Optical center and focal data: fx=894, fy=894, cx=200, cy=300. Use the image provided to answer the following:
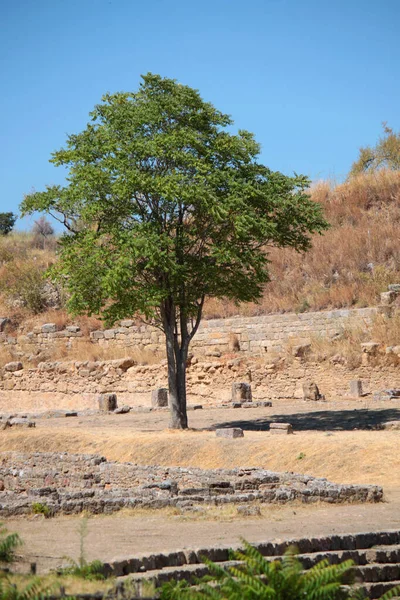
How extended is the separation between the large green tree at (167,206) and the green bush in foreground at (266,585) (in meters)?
13.8

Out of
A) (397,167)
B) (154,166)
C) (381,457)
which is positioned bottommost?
(381,457)

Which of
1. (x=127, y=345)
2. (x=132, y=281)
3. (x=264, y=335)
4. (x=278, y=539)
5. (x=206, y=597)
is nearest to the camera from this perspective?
(x=206, y=597)

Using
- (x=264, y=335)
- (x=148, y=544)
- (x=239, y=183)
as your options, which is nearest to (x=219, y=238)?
(x=239, y=183)

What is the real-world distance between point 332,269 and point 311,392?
7.88 meters

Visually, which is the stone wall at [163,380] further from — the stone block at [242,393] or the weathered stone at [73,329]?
the weathered stone at [73,329]

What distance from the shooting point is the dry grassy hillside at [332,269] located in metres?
33.4

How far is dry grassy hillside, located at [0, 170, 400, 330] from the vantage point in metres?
33.4

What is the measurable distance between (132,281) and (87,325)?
16500 millimetres

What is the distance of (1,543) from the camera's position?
27.0 feet

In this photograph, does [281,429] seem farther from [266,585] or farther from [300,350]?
[266,585]

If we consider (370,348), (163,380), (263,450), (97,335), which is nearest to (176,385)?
(263,450)

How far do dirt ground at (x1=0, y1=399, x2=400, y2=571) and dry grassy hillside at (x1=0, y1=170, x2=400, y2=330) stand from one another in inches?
232

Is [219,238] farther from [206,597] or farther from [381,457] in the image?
[206,597]

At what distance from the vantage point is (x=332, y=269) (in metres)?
35.4
